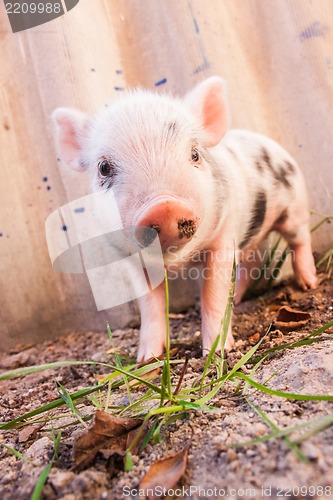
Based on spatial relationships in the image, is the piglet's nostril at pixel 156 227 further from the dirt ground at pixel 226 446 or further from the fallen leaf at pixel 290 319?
the fallen leaf at pixel 290 319

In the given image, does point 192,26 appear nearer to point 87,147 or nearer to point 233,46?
point 233,46

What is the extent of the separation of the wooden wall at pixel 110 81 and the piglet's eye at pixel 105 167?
95 cm

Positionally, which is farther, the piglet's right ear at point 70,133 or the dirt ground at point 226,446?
the piglet's right ear at point 70,133

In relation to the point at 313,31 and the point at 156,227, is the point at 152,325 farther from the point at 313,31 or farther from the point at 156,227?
the point at 313,31

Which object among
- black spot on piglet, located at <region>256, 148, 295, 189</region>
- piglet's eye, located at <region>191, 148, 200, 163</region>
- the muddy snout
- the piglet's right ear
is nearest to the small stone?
the muddy snout

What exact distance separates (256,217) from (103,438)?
1.59 metres

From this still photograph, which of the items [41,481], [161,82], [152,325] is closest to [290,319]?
[152,325]

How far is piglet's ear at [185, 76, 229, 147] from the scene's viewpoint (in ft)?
6.94

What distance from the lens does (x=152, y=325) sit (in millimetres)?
2162

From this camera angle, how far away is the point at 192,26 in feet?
9.04

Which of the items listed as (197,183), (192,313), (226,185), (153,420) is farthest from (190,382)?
(192,313)

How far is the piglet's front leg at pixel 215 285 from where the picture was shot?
6.82 feet

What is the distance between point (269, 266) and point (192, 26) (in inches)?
60.7

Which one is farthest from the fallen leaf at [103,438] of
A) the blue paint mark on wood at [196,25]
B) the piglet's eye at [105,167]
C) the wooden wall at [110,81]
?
the blue paint mark on wood at [196,25]
